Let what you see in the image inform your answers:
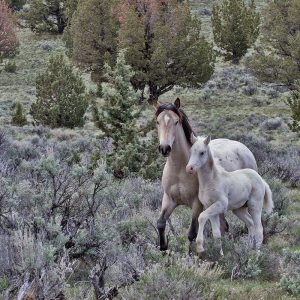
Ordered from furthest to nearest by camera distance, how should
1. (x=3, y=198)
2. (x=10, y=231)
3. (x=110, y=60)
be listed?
(x=110, y=60) → (x=3, y=198) → (x=10, y=231)

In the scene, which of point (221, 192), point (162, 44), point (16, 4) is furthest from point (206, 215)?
point (16, 4)

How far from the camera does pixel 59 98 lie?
23.8 metres

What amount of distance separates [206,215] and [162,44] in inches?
880

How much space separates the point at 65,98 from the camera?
23.8 m

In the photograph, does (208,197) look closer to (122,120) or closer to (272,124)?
(122,120)

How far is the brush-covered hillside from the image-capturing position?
5.46 m

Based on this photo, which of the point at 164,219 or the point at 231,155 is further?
the point at 231,155

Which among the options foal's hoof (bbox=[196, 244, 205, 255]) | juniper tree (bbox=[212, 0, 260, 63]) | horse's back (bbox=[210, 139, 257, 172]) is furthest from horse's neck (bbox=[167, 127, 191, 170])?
juniper tree (bbox=[212, 0, 260, 63])

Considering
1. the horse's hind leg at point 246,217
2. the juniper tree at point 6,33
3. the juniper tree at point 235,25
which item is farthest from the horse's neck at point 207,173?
the juniper tree at point 6,33

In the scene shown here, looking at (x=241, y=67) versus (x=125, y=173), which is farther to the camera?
(x=241, y=67)

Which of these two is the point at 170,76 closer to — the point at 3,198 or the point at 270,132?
the point at 270,132

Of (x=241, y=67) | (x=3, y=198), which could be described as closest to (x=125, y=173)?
(x=3, y=198)

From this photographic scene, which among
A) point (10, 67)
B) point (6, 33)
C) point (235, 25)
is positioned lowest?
point (10, 67)

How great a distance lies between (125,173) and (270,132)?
46.0ft
